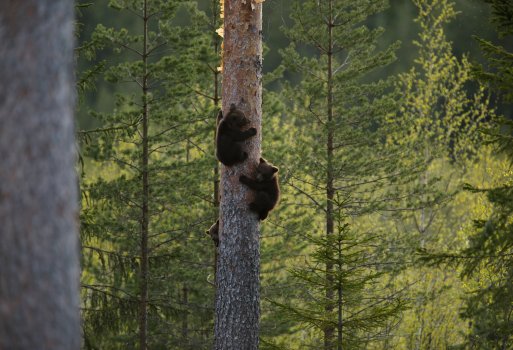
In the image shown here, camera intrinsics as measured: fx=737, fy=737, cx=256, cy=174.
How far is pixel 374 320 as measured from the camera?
718cm

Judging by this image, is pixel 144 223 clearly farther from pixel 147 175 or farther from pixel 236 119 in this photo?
pixel 236 119

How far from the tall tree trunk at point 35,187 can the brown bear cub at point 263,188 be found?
3.58 m

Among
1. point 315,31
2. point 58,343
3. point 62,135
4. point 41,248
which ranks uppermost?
point 315,31

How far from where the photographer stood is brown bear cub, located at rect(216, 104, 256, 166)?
664cm

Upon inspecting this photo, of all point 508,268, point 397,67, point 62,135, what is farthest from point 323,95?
point 397,67

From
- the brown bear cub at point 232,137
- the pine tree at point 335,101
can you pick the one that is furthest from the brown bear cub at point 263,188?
the pine tree at point 335,101

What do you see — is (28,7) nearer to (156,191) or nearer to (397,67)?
(156,191)

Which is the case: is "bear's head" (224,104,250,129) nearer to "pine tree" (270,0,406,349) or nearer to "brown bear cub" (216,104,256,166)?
"brown bear cub" (216,104,256,166)

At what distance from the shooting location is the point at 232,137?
6637mm

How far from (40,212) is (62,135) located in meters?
0.34

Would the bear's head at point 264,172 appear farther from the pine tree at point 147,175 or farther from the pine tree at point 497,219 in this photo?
the pine tree at point 147,175

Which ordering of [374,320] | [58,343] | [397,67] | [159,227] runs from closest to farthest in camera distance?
1. [58,343]
2. [374,320]
3. [159,227]
4. [397,67]

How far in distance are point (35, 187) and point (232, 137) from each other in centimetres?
375

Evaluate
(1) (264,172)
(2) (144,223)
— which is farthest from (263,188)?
(2) (144,223)
